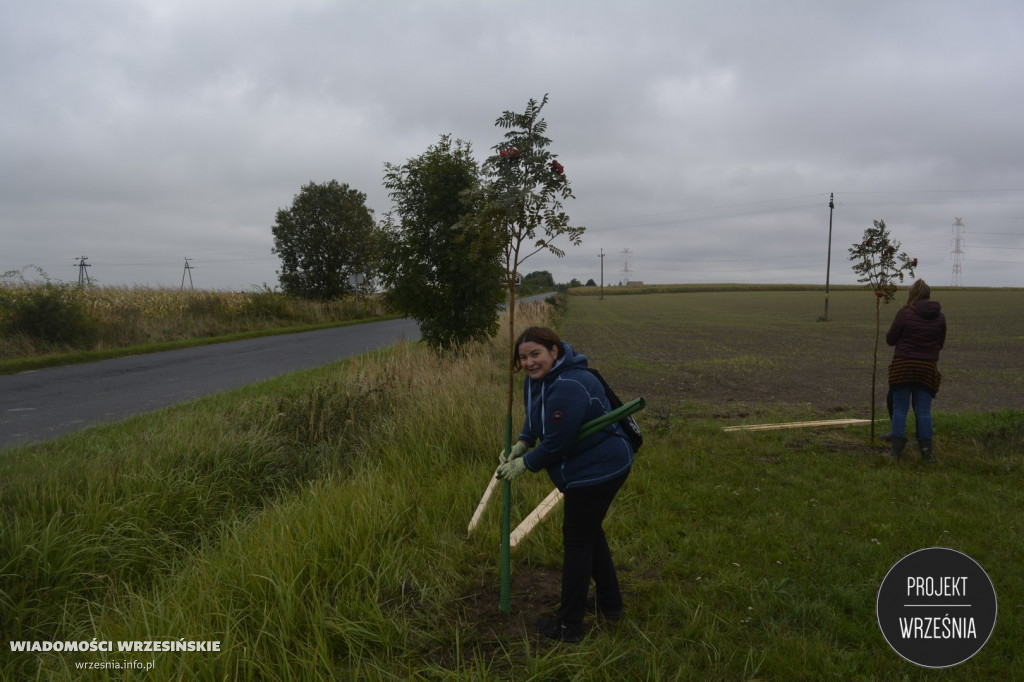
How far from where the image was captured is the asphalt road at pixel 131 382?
28.1ft

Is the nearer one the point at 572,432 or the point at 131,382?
the point at 572,432

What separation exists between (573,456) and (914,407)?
5.22 metres

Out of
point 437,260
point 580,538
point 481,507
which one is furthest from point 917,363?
point 437,260

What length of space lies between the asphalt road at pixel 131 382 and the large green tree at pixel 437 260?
373 cm

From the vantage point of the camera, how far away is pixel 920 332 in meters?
6.36

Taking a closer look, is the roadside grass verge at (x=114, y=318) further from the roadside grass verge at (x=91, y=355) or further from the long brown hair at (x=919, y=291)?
the long brown hair at (x=919, y=291)

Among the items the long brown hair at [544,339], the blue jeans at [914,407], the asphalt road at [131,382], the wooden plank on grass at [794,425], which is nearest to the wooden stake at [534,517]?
the long brown hair at [544,339]

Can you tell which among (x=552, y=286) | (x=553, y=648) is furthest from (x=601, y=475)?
(x=552, y=286)

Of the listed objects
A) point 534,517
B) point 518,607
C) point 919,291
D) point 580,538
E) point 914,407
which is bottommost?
point 518,607

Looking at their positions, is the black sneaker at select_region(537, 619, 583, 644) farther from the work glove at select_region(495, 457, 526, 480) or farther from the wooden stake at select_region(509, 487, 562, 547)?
the wooden stake at select_region(509, 487, 562, 547)

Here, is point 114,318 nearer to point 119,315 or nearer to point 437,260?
point 119,315

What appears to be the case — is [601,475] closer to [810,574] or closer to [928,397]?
[810,574]

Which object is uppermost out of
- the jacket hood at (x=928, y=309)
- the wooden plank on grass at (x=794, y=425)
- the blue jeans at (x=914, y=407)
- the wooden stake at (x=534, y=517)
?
the jacket hood at (x=928, y=309)

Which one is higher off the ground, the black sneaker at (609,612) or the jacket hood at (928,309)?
the jacket hood at (928,309)
